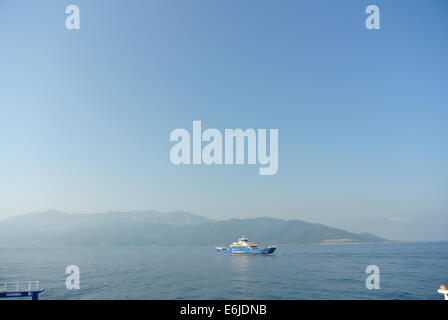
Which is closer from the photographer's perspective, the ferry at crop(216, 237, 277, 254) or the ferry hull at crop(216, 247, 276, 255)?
the ferry hull at crop(216, 247, 276, 255)

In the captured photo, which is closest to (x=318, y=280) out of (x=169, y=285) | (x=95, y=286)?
(x=169, y=285)

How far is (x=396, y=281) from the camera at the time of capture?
4584cm

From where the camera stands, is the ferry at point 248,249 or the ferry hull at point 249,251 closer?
the ferry hull at point 249,251

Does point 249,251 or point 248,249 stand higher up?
point 248,249

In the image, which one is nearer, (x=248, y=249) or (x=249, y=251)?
(x=249, y=251)
